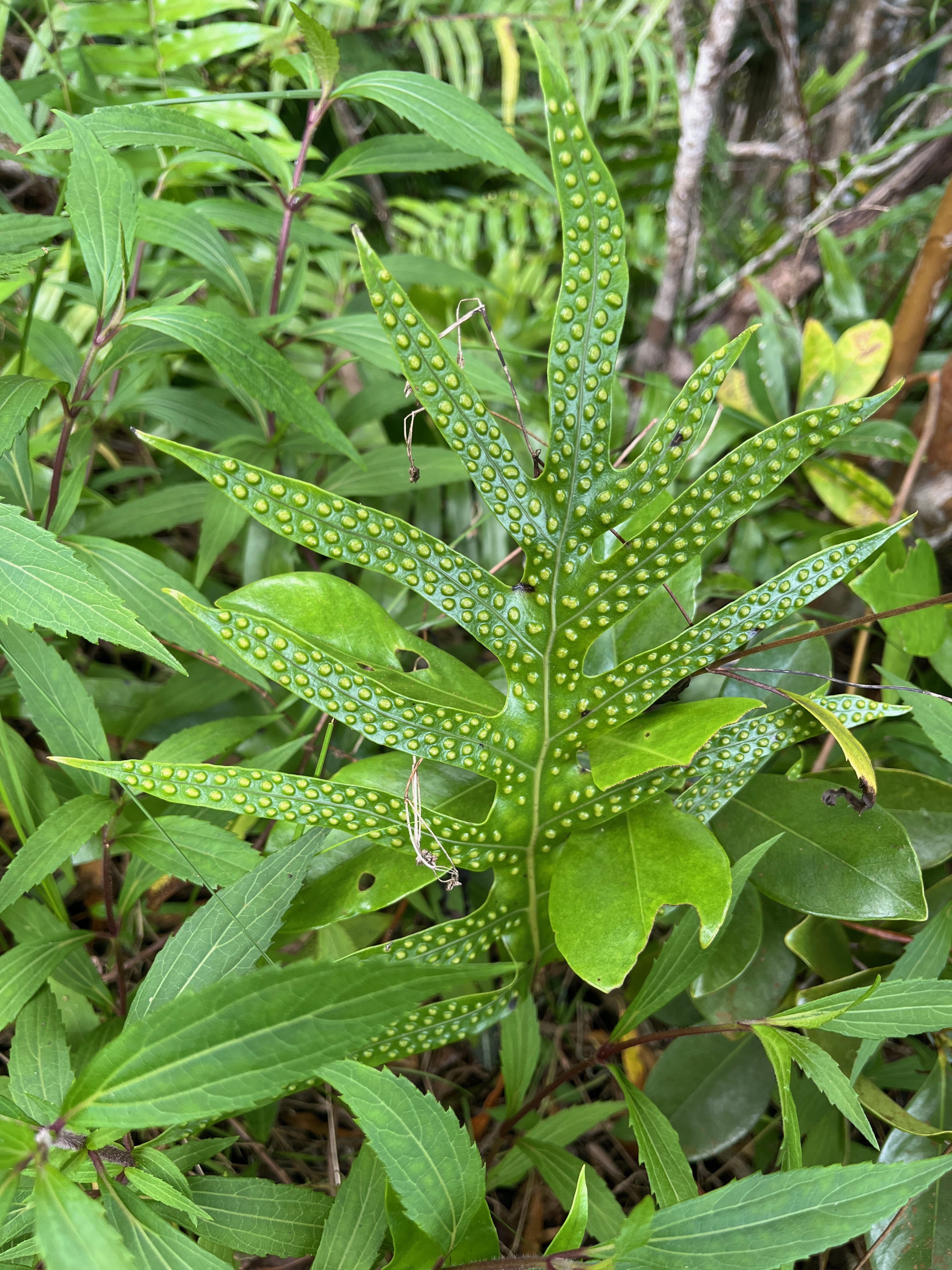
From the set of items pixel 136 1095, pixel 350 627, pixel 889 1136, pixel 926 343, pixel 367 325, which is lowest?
pixel 889 1136

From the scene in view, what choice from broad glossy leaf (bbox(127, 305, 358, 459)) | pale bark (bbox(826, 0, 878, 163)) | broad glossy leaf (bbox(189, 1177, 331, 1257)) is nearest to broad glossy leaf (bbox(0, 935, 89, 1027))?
broad glossy leaf (bbox(189, 1177, 331, 1257))

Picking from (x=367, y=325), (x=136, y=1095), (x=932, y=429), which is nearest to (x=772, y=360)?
(x=932, y=429)

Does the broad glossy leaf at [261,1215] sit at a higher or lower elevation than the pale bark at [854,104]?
lower

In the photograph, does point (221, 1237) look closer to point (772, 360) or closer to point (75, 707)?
point (75, 707)

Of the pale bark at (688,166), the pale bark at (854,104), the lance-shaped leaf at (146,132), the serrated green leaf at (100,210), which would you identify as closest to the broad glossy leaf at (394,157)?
the lance-shaped leaf at (146,132)

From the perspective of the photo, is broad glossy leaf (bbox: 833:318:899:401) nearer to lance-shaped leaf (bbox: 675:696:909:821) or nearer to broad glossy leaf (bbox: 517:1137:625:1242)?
lance-shaped leaf (bbox: 675:696:909:821)

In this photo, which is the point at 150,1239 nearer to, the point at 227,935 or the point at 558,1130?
the point at 227,935

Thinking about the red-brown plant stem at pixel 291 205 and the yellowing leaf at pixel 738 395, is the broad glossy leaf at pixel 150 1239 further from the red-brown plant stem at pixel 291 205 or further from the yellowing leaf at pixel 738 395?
the yellowing leaf at pixel 738 395
